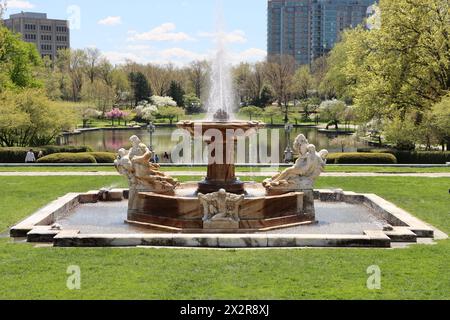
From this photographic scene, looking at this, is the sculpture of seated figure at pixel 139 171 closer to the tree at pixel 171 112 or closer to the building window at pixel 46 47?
the tree at pixel 171 112

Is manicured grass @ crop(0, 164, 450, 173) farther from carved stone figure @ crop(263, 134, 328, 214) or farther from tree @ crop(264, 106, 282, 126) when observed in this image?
tree @ crop(264, 106, 282, 126)

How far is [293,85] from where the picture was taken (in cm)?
10244

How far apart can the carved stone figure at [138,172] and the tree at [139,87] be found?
277ft

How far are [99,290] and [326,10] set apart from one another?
191183mm

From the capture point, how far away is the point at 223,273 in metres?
10.5

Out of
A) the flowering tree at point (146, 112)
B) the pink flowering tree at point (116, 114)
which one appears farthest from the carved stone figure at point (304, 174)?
the pink flowering tree at point (116, 114)

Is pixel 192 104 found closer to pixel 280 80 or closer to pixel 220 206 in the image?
pixel 280 80

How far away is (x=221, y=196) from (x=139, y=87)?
3453 inches

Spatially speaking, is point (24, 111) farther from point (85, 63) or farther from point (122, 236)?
point (85, 63)

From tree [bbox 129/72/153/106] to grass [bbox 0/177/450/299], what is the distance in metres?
87.7

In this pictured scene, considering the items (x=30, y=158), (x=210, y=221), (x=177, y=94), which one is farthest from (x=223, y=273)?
(x=177, y=94)

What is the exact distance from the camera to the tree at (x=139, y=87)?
99688 mm

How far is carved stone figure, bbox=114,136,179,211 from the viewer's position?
15688 millimetres
